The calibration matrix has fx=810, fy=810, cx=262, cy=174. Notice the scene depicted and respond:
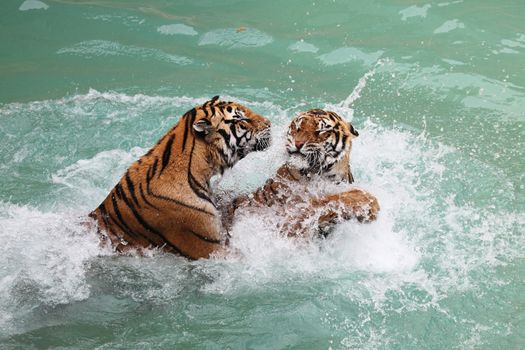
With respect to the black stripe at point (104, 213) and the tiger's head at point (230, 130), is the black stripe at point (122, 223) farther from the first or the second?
the tiger's head at point (230, 130)

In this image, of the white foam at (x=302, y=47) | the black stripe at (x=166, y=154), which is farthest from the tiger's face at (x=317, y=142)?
the white foam at (x=302, y=47)

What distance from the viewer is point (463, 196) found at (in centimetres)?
425

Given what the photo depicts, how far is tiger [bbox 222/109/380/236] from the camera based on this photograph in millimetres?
3521

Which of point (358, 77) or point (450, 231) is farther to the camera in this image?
point (358, 77)

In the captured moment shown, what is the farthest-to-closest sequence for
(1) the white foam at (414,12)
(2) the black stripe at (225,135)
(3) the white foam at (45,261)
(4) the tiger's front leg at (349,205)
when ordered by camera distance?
(1) the white foam at (414,12) < (4) the tiger's front leg at (349,205) < (2) the black stripe at (225,135) < (3) the white foam at (45,261)

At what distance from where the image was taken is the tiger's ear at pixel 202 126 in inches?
132

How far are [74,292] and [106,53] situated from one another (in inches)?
108

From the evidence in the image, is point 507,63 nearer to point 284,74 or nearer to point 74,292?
point 284,74

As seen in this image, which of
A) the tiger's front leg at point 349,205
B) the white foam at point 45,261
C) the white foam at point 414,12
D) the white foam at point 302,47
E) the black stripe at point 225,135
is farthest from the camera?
the white foam at point 414,12

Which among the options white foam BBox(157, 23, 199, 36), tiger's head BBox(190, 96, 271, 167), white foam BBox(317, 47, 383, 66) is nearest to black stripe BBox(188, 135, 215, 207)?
tiger's head BBox(190, 96, 271, 167)

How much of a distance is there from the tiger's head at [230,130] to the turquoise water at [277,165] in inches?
4.5

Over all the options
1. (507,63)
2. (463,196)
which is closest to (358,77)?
(507,63)

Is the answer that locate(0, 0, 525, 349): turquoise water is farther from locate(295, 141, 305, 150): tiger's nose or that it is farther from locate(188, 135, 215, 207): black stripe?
locate(188, 135, 215, 207): black stripe

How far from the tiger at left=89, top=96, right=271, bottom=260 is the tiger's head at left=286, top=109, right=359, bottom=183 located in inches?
9.2
